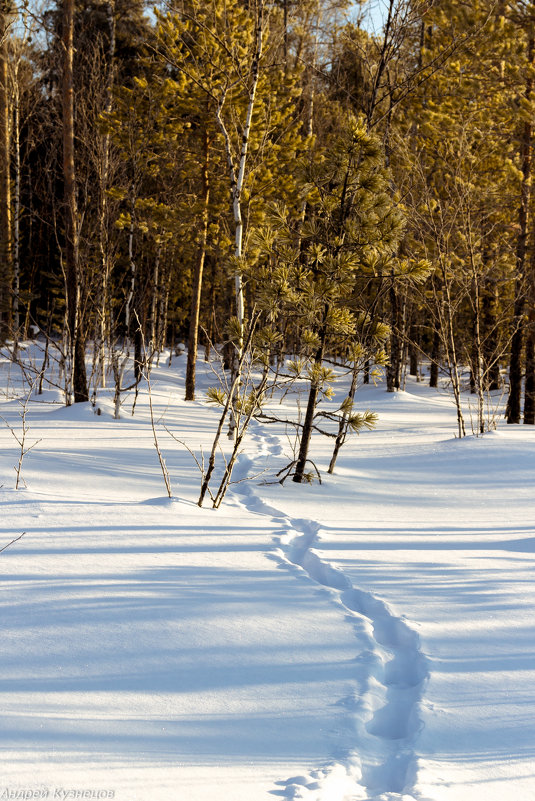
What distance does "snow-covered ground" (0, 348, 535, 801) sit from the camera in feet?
6.24

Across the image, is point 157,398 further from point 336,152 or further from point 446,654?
point 446,654

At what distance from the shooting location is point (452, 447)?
8086 mm

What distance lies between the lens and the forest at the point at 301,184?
246 inches

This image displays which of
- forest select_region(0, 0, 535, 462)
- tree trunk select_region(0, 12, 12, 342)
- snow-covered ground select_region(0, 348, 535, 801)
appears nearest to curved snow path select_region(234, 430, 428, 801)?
snow-covered ground select_region(0, 348, 535, 801)

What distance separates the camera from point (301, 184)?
620cm

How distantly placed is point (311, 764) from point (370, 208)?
5.27m

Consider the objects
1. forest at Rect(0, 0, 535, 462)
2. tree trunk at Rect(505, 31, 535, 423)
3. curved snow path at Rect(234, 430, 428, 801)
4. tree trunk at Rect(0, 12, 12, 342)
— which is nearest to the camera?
curved snow path at Rect(234, 430, 428, 801)

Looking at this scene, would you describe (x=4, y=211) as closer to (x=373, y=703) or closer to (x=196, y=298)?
(x=196, y=298)

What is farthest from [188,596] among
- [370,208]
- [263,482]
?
[370,208]

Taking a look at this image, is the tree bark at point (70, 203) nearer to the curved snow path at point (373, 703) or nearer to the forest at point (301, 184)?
the forest at point (301, 184)

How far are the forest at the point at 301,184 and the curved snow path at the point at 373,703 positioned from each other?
2.01 m

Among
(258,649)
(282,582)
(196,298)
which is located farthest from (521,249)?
(258,649)

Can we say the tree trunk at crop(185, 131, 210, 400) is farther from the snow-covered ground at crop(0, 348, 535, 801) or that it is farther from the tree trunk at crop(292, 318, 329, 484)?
the snow-covered ground at crop(0, 348, 535, 801)

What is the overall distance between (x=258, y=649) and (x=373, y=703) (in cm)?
54
